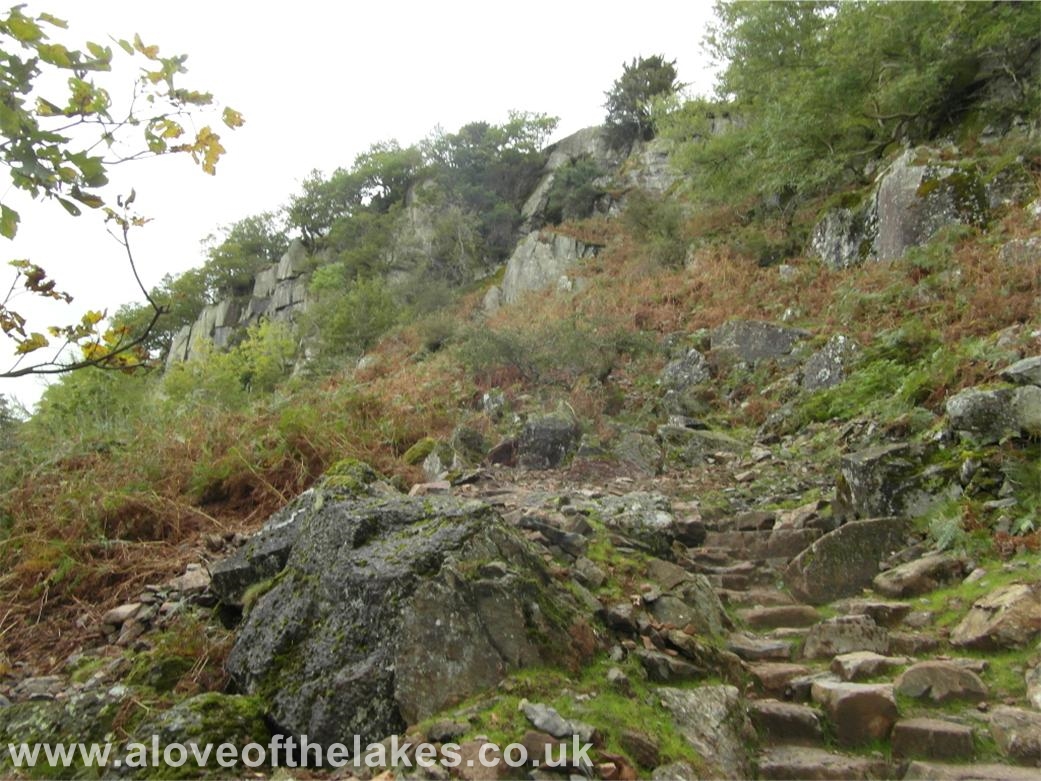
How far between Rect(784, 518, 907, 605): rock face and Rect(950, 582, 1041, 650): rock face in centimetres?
101

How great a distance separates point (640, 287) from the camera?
16.1 meters

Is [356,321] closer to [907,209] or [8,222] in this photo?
[907,209]

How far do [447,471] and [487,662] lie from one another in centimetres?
484

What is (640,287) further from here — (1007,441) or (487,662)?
(487,662)

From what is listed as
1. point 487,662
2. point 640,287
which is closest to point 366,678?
point 487,662

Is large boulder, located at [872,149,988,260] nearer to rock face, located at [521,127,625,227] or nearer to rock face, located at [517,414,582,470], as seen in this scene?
rock face, located at [517,414,582,470]

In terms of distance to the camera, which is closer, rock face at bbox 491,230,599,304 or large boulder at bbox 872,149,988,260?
large boulder at bbox 872,149,988,260

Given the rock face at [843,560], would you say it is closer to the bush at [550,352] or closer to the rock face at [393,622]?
the rock face at [393,622]

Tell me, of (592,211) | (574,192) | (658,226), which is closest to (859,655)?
(658,226)

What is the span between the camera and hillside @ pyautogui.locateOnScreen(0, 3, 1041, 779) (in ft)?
9.85

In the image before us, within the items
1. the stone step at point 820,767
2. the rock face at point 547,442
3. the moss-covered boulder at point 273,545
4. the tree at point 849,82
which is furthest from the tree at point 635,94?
the stone step at point 820,767

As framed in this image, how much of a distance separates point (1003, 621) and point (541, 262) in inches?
787

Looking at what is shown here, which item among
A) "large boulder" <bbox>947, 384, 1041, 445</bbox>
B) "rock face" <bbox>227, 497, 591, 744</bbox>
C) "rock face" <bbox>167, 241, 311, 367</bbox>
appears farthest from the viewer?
"rock face" <bbox>167, 241, 311, 367</bbox>

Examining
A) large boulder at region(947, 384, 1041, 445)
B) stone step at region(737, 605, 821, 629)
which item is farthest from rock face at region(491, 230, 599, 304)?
stone step at region(737, 605, 821, 629)
